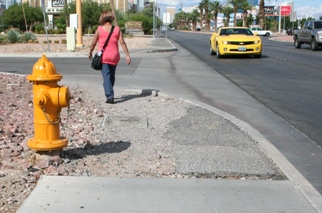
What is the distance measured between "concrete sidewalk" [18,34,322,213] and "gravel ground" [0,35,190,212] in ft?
0.80

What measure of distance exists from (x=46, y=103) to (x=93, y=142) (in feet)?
4.66

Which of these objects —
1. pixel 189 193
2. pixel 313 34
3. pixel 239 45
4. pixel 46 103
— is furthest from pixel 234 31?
pixel 189 193

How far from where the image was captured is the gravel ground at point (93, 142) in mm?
5555

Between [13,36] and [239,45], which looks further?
[13,36]

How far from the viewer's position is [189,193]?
500cm

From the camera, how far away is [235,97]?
38.1ft

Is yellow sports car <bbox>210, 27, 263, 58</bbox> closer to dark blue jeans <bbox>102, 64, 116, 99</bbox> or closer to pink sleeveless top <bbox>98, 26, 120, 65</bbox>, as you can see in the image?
dark blue jeans <bbox>102, 64, 116, 99</bbox>

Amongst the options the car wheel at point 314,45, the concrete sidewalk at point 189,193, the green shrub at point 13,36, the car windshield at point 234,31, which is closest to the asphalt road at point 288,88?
the concrete sidewalk at point 189,193

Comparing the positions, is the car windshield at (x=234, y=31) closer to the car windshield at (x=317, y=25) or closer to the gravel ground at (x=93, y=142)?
the car windshield at (x=317, y=25)

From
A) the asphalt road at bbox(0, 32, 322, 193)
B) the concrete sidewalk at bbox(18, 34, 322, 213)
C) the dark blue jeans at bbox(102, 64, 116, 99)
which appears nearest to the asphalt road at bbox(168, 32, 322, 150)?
the asphalt road at bbox(0, 32, 322, 193)

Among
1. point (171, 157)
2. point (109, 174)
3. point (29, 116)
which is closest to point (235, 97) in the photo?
point (29, 116)

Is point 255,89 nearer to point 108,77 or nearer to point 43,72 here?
point 108,77

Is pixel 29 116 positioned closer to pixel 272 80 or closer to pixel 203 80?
pixel 203 80

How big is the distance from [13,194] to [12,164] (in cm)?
93
